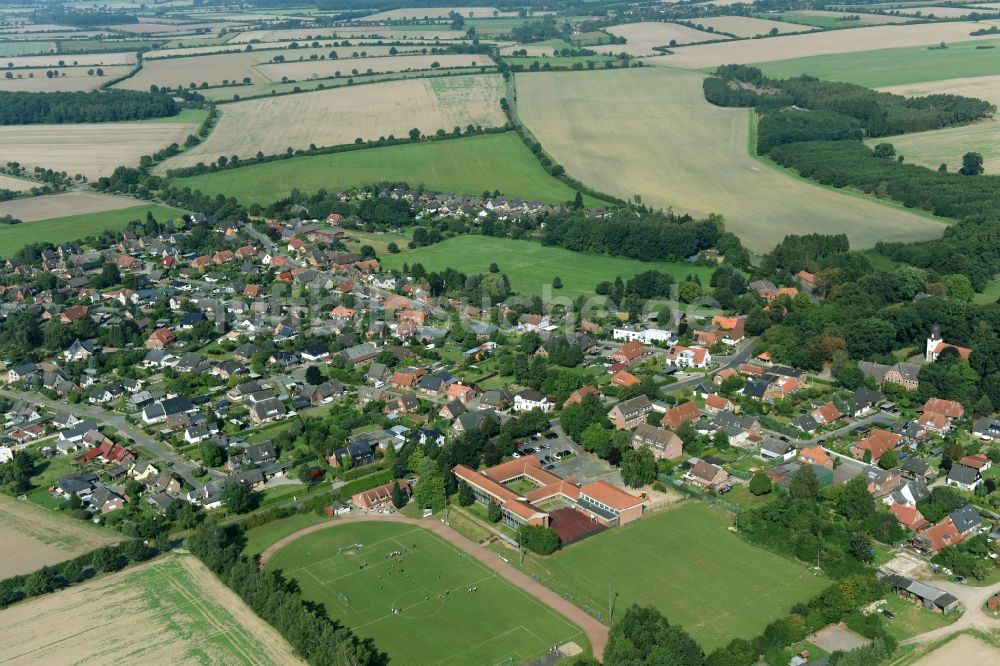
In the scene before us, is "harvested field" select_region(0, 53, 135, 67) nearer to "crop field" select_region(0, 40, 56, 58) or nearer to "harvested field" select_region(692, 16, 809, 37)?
"crop field" select_region(0, 40, 56, 58)

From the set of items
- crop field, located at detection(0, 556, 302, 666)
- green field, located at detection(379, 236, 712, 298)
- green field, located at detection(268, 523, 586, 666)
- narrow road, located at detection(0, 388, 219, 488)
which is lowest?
green field, located at detection(268, 523, 586, 666)

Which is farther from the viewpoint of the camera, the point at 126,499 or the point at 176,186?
the point at 176,186

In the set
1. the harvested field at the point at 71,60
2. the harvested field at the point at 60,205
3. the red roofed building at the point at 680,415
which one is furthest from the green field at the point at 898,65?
the harvested field at the point at 71,60

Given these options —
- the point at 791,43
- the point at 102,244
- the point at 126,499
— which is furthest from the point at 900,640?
the point at 791,43

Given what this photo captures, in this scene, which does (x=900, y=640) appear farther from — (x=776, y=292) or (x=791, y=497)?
(x=776, y=292)

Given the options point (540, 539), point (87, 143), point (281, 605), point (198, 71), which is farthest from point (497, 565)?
point (198, 71)

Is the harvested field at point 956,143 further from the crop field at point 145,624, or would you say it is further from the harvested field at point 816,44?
the crop field at point 145,624

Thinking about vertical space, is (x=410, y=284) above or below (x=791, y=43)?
below

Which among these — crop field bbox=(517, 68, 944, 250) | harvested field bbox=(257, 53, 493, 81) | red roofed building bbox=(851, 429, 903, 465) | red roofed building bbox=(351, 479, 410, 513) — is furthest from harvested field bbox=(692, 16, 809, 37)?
red roofed building bbox=(351, 479, 410, 513)
